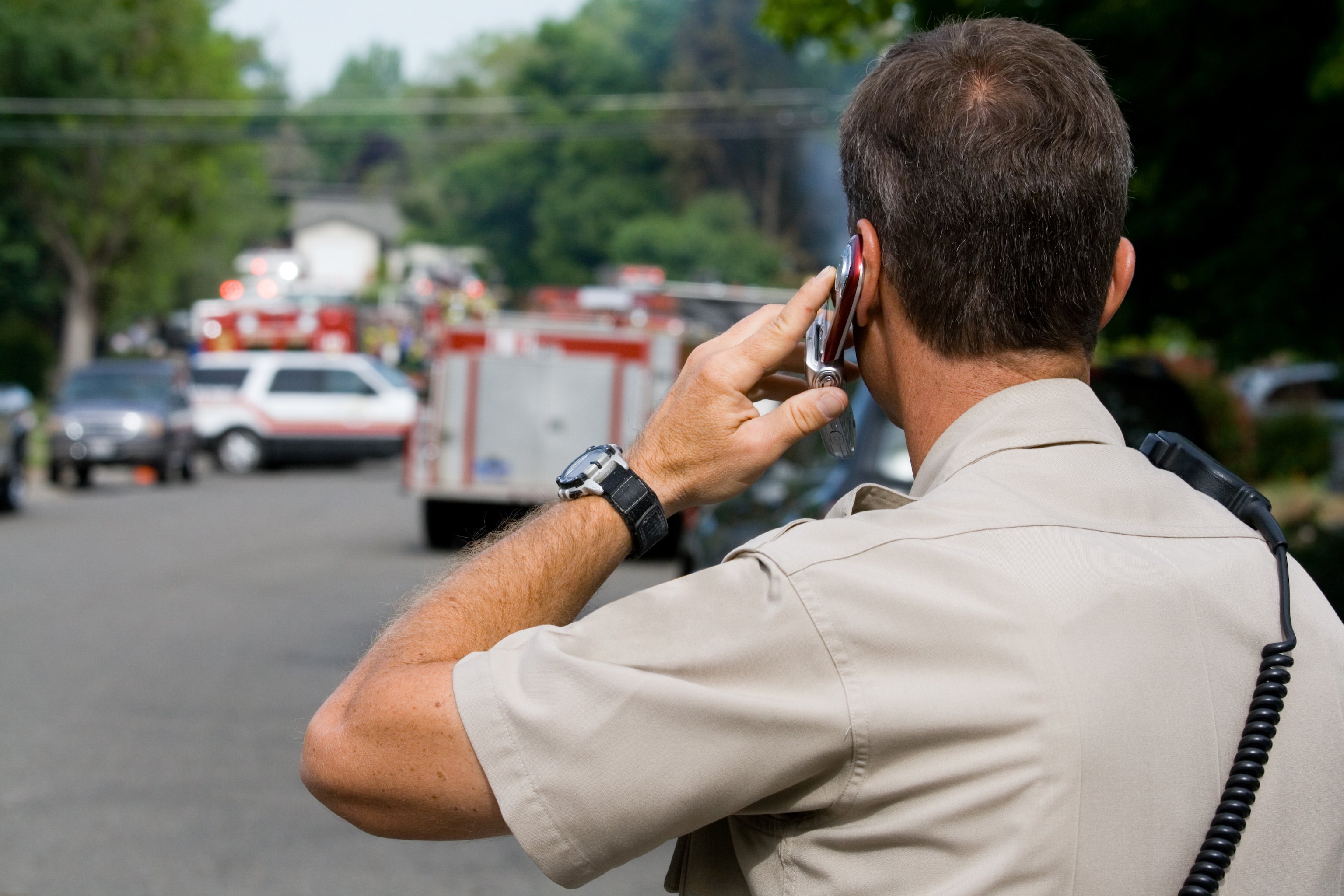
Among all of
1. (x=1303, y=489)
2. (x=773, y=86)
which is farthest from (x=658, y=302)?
(x=773, y=86)

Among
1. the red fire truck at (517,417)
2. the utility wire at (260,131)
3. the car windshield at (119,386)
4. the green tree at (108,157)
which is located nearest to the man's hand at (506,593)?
the red fire truck at (517,417)

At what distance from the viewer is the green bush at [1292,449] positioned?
23.1 meters

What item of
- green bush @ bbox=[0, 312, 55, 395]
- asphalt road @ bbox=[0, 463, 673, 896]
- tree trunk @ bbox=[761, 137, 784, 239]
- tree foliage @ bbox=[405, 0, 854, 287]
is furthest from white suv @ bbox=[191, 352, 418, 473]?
tree trunk @ bbox=[761, 137, 784, 239]

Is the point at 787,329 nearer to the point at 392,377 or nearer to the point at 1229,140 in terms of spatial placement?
the point at 1229,140

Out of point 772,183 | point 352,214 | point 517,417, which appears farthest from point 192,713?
point 352,214

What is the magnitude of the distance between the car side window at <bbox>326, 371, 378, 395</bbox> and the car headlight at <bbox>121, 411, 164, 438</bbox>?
448 centimetres

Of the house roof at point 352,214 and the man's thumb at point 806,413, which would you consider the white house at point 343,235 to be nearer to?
the house roof at point 352,214

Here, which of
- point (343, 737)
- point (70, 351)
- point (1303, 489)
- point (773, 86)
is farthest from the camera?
point (773, 86)

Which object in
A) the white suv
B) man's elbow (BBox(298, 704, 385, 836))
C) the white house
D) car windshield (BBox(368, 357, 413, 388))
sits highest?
man's elbow (BBox(298, 704, 385, 836))

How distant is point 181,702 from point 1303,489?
56.8 feet

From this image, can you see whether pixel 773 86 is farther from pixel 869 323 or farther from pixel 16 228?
pixel 869 323

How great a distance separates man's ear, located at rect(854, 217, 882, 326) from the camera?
161 cm

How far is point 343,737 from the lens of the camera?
1.52 metres

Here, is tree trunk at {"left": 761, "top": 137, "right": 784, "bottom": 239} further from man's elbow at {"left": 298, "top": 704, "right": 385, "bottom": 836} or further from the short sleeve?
the short sleeve
